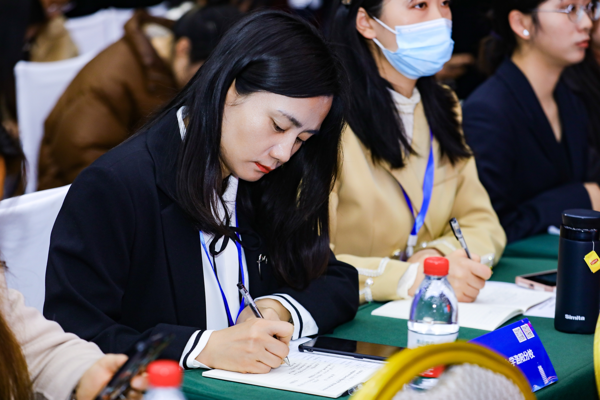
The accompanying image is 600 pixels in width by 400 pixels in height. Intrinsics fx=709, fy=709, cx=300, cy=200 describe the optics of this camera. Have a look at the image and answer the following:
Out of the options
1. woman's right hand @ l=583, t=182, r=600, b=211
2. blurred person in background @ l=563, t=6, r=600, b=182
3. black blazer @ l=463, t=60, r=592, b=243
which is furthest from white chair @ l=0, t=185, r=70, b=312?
blurred person in background @ l=563, t=6, r=600, b=182

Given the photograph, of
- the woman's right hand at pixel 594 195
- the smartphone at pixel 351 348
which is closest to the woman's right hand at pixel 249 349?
the smartphone at pixel 351 348

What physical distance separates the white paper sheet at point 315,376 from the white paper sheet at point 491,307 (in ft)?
1.23

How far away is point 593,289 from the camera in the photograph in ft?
5.20

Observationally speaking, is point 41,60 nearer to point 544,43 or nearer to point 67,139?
point 67,139

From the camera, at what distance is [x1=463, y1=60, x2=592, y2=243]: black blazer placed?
262 cm

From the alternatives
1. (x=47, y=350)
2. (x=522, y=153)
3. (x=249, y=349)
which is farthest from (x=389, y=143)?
(x=47, y=350)

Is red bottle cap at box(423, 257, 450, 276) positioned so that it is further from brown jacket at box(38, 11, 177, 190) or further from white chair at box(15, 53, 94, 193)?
white chair at box(15, 53, 94, 193)

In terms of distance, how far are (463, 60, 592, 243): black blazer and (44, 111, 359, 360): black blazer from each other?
119 cm

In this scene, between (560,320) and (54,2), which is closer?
(560,320)

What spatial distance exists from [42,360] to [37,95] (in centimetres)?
280

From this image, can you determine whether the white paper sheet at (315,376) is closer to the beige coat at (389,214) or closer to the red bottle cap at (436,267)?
the red bottle cap at (436,267)

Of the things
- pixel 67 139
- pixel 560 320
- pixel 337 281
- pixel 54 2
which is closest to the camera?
pixel 560 320

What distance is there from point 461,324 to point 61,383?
904 mm

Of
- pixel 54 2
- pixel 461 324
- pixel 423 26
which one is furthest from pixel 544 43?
pixel 54 2
